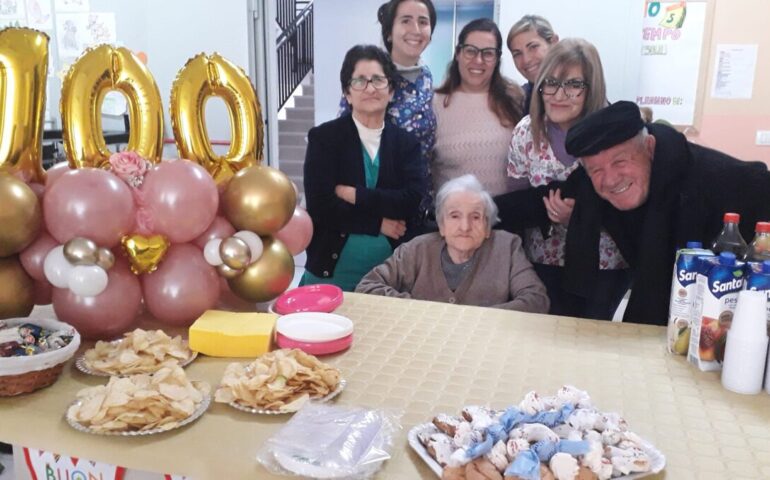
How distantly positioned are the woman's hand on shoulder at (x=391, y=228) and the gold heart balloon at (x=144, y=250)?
3.30 feet

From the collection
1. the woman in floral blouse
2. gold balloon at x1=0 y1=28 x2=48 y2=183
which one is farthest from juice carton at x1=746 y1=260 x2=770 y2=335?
gold balloon at x1=0 y1=28 x2=48 y2=183

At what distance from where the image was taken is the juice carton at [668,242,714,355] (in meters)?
1.32

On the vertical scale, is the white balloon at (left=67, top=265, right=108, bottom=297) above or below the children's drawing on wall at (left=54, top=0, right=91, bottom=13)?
below

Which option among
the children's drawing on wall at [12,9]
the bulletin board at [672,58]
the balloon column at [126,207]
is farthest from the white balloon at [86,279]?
the children's drawing on wall at [12,9]

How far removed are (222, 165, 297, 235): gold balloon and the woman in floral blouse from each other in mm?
1015

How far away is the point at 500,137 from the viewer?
7.77ft

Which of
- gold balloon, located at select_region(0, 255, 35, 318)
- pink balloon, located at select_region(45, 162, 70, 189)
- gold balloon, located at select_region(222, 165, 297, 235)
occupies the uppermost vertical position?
pink balloon, located at select_region(45, 162, 70, 189)

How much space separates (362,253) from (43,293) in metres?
1.11

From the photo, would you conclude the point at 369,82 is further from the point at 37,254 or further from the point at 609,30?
the point at 609,30

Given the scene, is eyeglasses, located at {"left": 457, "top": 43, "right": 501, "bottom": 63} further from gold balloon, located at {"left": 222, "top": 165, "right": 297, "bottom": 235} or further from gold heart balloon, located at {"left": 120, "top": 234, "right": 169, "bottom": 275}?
gold heart balloon, located at {"left": 120, "top": 234, "right": 169, "bottom": 275}

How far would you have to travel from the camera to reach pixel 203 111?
1578 millimetres

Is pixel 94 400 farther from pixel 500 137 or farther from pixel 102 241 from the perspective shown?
pixel 500 137

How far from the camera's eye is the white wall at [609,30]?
3828 mm

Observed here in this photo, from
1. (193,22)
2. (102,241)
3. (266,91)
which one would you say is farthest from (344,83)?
(193,22)
